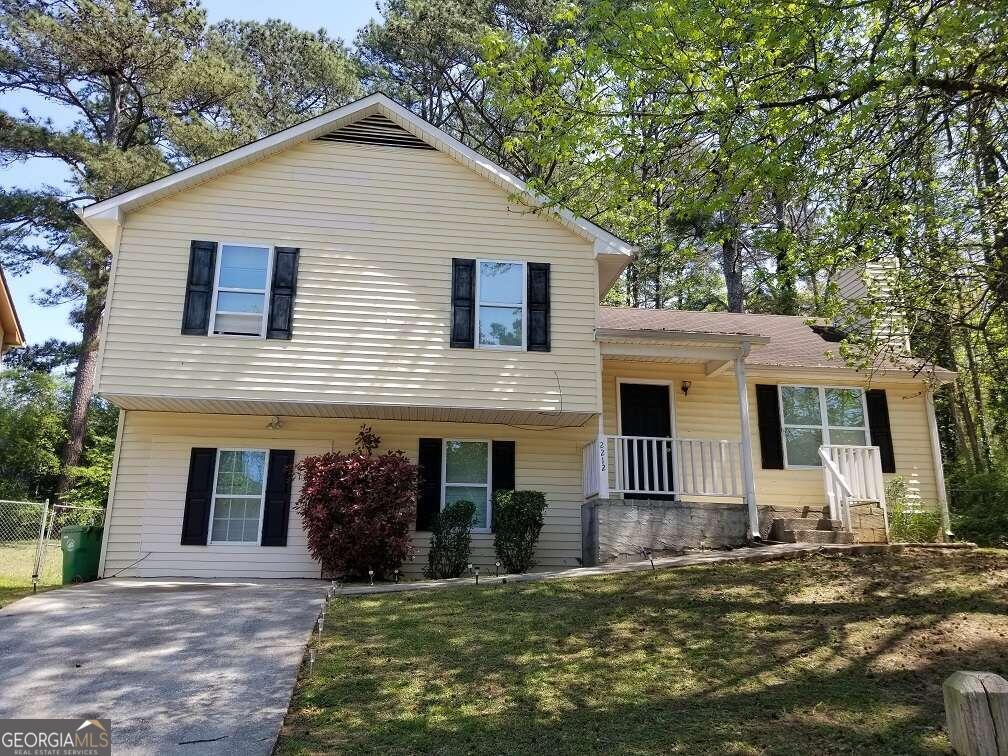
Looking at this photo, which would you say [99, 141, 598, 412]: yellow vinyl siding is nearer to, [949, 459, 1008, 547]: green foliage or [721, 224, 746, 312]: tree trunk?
[949, 459, 1008, 547]: green foliage

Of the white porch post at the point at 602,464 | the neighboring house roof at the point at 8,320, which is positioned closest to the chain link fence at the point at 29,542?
the neighboring house roof at the point at 8,320

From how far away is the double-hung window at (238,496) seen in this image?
11.6 m

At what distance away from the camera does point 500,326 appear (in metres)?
11.7

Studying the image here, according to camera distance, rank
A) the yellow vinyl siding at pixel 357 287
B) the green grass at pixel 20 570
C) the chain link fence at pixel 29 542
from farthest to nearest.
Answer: the chain link fence at pixel 29 542
the yellow vinyl siding at pixel 357 287
the green grass at pixel 20 570

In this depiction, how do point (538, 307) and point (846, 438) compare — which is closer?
point (538, 307)

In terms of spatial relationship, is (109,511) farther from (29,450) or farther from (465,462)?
(29,450)

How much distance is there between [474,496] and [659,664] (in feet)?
21.8

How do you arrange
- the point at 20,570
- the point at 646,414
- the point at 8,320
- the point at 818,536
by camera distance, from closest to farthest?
the point at 818,536
the point at 646,414
the point at 20,570
the point at 8,320

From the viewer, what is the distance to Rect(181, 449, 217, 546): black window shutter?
1137 cm

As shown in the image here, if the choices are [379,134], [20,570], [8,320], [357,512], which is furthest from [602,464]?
[8,320]

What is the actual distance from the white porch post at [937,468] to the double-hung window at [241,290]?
12.1 m

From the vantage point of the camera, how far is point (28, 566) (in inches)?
571

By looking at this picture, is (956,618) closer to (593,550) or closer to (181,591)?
(593,550)

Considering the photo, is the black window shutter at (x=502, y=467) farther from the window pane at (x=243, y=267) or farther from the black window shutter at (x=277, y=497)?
the window pane at (x=243, y=267)
